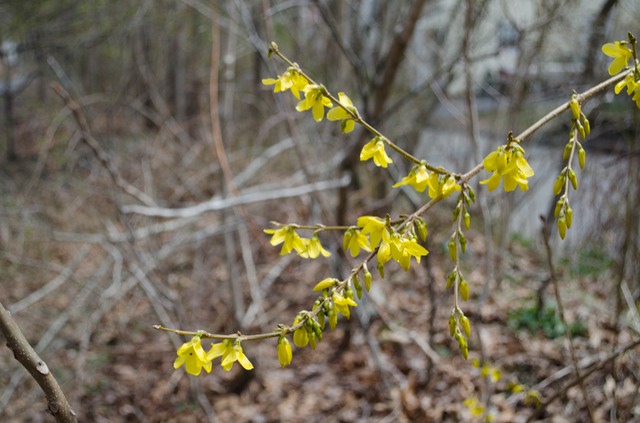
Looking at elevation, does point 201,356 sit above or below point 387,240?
below

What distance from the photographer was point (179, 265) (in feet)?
16.8

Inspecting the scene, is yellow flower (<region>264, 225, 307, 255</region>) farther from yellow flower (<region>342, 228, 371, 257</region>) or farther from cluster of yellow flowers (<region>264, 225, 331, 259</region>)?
yellow flower (<region>342, 228, 371, 257</region>)

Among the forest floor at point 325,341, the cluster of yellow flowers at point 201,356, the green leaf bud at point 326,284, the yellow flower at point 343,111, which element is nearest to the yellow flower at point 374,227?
the green leaf bud at point 326,284

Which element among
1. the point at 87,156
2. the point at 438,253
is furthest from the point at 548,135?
the point at 87,156

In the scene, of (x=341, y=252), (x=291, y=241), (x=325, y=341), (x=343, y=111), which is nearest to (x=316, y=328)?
(x=291, y=241)

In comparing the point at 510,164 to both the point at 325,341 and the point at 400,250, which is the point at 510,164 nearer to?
the point at 400,250

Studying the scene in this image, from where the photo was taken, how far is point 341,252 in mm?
3240

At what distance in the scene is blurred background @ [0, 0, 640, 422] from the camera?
311cm

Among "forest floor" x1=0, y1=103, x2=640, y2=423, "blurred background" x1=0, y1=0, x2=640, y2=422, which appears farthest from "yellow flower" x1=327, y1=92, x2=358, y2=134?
"forest floor" x1=0, y1=103, x2=640, y2=423

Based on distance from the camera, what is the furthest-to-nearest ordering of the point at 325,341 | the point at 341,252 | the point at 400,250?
the point at 325,341 → the point at 341,252 → the point at 400,250

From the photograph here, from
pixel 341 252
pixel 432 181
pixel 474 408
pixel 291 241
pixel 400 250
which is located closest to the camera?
pixel 400 250

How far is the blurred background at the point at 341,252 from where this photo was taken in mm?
3107

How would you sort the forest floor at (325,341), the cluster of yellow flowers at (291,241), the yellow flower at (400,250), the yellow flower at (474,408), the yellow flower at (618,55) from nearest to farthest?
the yellow flower at (400,250) → the yellow flower at (618,55) → the cluster of yellow flowers at (291,241) → the yellow flower at (474,408) → the forest floor at (325,341)

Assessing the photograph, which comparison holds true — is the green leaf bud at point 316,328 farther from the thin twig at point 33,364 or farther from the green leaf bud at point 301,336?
the thin twig at point 33,364
